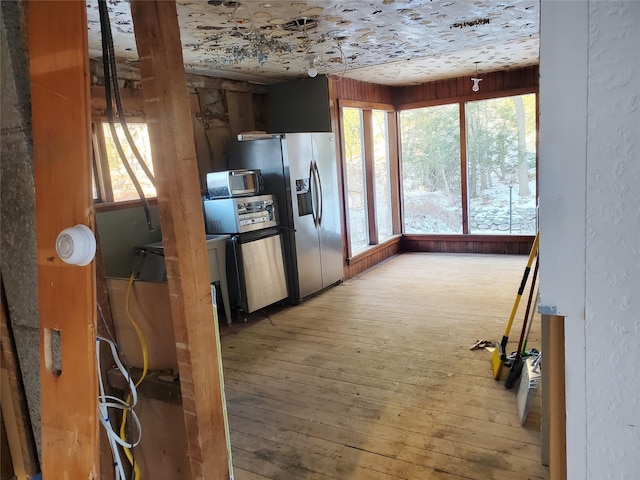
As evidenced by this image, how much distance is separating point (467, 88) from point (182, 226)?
5.92 metres

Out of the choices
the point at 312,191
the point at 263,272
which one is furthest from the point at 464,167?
the point at 263,272

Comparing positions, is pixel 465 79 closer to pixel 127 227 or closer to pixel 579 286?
pixel 127 227

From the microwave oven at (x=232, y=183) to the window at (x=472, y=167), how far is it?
119 inches

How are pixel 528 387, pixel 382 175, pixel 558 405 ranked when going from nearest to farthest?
pixel 558 405 < pixel 528 387 < pixel 382 175

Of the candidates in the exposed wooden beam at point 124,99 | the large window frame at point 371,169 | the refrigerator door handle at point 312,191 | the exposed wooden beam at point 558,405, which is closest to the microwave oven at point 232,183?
the refrigerator door handle at point 312,191

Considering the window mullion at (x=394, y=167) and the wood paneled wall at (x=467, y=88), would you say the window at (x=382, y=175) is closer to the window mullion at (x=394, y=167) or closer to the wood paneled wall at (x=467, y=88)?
the window mullion at (x=394, y=167)

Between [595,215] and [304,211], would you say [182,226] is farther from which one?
[304,211]

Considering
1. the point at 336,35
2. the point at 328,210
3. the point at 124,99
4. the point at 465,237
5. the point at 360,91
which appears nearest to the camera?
the point at 124,99

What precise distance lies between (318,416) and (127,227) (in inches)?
94.7

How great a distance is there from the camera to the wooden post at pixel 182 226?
3.91 feet

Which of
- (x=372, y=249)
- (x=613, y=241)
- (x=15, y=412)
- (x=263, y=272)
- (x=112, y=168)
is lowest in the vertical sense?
(x=372, y=249)

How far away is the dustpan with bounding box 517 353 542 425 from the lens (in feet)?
8.07

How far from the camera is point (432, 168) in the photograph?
6.72m

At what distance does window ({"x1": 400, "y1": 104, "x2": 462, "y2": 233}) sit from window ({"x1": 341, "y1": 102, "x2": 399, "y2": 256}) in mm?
265
